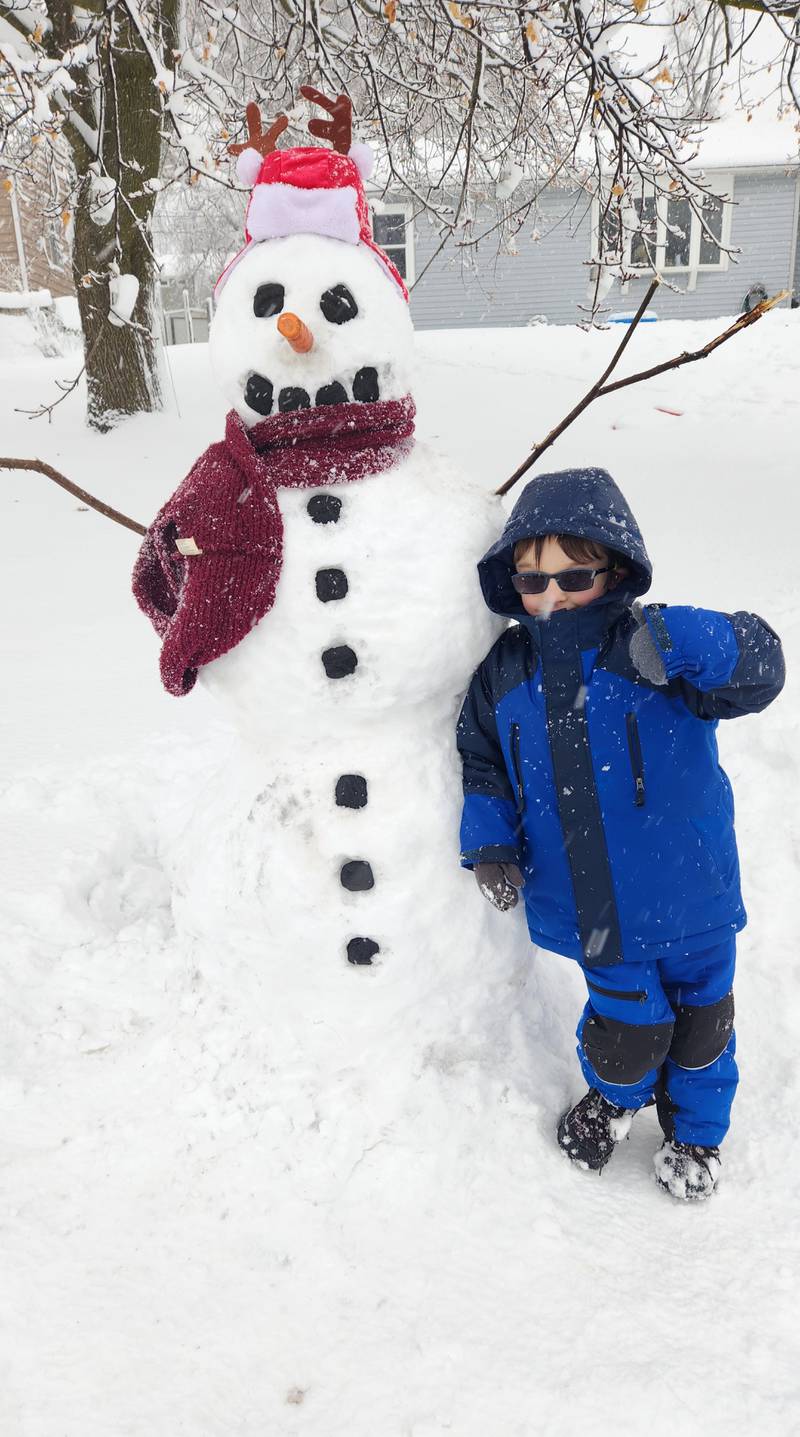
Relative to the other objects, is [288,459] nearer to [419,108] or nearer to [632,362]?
[419,108]

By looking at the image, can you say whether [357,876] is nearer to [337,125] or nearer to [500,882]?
[500,882]

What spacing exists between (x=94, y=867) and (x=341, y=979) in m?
1.06

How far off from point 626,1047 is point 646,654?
85 cm

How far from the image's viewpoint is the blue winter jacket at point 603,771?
6.12ft

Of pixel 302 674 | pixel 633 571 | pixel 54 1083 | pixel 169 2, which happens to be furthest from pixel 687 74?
pixel 54 1083

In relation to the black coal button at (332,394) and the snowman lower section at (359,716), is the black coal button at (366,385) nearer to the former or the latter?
the black coal button at (332,394)

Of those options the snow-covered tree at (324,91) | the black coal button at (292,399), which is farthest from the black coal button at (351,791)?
the snow-covered tree at (324,91)

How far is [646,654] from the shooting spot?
173cm

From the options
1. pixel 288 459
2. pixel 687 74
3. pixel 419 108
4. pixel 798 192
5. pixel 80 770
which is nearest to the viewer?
pixel 288 459

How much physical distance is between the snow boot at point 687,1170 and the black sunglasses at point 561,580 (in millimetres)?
1239

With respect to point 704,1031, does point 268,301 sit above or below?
above

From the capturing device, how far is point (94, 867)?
276 cm

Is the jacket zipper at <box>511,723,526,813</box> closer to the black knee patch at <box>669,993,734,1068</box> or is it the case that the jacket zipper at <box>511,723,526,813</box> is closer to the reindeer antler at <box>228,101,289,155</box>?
the black knee patch at <box>669,993,734,1068</box>

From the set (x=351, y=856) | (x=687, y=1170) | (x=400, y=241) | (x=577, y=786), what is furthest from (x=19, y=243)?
(x=687, y=1170)
